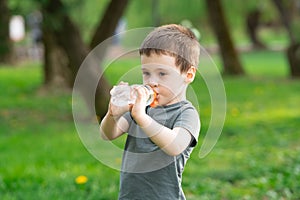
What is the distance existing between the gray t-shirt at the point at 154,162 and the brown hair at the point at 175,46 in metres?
0.18

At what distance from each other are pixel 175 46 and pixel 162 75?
124 mm

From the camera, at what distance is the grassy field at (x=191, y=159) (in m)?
4.72

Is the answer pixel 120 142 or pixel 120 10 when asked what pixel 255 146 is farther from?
pixel 120 10

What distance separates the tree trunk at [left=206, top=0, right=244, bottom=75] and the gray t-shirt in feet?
47.3

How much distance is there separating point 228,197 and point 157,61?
7.88 feet

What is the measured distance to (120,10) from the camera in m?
10.5

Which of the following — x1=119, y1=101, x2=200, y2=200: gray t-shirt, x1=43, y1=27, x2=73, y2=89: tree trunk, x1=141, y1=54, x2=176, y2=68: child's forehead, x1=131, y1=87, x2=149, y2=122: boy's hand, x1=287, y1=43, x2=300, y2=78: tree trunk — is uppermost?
x1=141, y1=54, x2=176, y2=68: child's forehead

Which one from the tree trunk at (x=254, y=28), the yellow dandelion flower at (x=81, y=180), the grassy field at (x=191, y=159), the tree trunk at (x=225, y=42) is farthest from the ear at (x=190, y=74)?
the tree trunk at (x=254, y=28)

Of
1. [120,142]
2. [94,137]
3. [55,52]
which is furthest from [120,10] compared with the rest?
[94,137]

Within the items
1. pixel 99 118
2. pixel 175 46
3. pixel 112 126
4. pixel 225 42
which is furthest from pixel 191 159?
pixel 225 42

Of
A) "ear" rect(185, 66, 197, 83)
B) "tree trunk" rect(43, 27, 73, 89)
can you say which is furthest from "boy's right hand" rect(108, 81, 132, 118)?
"tree trunk" rect(43, 27, 73, 89)

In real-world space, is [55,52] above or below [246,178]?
below

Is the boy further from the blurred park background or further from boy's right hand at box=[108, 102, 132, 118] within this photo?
the blurred park background

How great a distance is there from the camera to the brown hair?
8.22 feet
